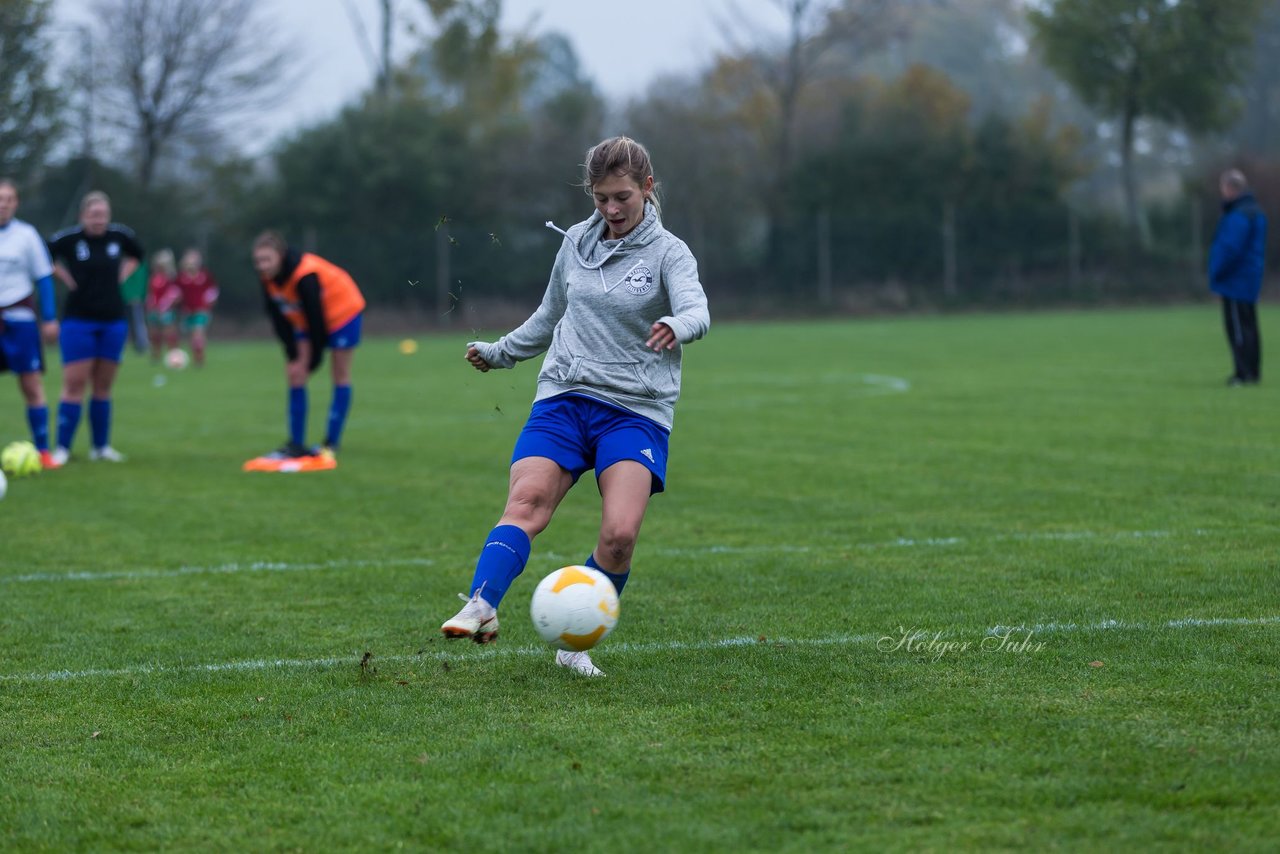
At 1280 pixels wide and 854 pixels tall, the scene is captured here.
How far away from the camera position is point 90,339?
38.4ft

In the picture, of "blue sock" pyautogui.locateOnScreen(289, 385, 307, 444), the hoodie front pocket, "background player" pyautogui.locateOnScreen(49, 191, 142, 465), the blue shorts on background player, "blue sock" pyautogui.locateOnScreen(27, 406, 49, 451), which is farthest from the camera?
"blue sock" pyautogui.locateOnScreen(27, 406, 49, 451)

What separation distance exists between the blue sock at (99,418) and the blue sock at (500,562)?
8066 millimetres

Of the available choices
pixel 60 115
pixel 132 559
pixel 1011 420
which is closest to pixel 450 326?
pixel 60 115

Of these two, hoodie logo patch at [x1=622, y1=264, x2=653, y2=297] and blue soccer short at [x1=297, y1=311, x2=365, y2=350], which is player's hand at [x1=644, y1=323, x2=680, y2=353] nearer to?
hoodie logo patch at [x1=622, y1=264, x2=653, y2=297]

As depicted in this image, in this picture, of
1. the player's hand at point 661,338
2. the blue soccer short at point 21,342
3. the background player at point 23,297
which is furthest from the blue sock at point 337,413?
the player's hand at point 661,338

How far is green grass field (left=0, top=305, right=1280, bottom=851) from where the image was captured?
3613 mm

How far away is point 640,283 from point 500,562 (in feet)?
3.47

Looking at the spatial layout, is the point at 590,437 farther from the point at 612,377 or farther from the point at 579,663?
the point at 579,663

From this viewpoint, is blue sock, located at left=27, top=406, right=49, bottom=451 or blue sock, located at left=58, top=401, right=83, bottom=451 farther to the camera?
blue sock, located at left=58, top=401, right=83, bottom=451

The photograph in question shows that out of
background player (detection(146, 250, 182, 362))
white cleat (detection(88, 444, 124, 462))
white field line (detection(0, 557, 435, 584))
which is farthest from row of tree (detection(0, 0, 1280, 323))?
white field line (detection(0, 557, 435, 584))

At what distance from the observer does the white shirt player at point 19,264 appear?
1122 centimetres

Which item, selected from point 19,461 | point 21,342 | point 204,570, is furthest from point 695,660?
point 21,342

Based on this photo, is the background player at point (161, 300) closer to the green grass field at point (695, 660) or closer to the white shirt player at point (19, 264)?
the white shirt player at point (19, 264)

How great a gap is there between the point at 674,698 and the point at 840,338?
24793 millimetres
